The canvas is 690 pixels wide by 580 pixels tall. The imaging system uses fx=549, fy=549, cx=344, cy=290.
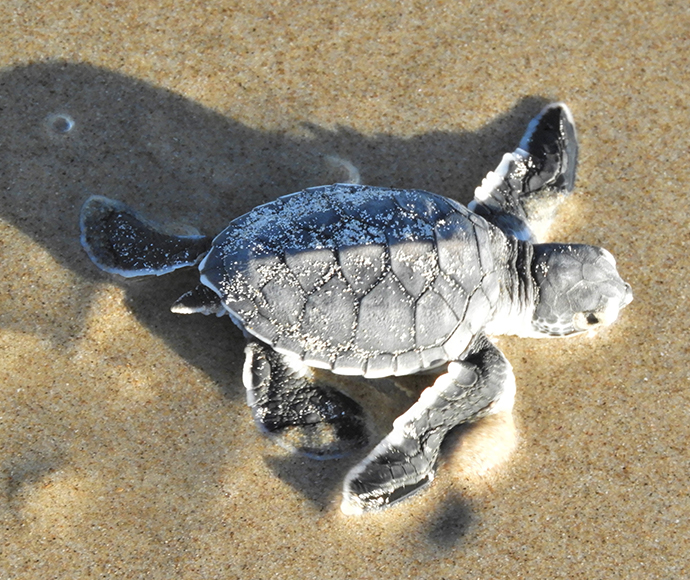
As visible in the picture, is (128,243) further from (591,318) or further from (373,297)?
(591,318)

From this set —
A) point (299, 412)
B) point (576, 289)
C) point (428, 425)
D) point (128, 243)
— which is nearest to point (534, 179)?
point (576, 289)

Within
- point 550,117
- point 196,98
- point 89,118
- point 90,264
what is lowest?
point 90,264

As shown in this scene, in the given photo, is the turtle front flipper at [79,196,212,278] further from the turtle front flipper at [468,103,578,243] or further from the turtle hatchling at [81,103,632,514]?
the turtle front flipper at [468,103,578,243]

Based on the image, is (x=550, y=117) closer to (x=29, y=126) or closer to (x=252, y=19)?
(x=252, y=19)

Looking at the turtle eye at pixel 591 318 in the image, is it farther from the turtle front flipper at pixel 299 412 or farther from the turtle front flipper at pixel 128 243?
the turtle front flipper at pixel 128 243

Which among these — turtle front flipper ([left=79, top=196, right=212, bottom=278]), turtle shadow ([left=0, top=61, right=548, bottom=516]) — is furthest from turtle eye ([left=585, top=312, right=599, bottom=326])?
turtle front flipper ([left=79, top=196, right=212, bottom=278])

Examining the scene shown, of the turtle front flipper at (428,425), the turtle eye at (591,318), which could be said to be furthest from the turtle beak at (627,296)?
the turtle front flipper at (428,425)

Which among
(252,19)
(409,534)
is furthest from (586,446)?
(252,19)
